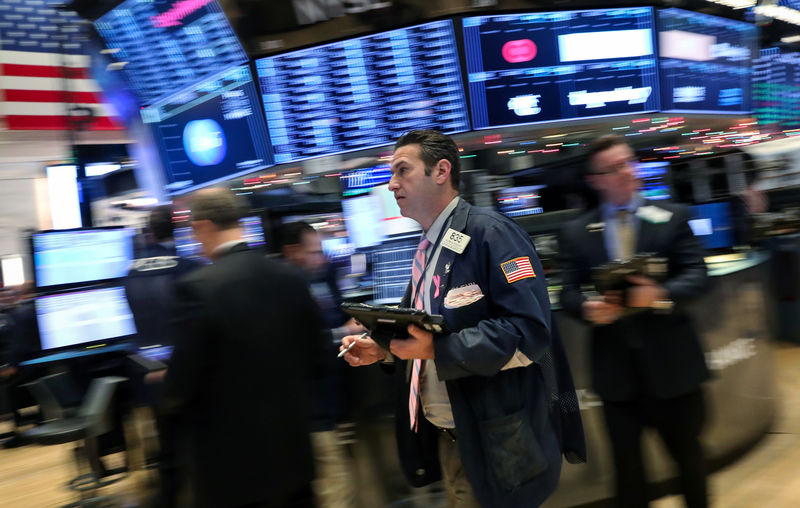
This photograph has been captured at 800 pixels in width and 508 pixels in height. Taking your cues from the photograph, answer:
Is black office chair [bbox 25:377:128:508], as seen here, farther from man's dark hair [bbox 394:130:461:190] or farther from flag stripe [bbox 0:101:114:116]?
flag stripe [bbox 0:101:114:116]

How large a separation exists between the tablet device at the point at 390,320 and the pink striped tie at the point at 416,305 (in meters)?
0.23

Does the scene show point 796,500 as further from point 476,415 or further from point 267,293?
point 267,293

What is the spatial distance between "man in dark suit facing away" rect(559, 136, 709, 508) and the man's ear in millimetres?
791

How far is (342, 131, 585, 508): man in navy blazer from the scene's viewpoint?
1665 mm

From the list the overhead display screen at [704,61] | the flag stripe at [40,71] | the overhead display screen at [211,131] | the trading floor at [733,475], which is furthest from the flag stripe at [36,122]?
the overhead display screen at [704,61]

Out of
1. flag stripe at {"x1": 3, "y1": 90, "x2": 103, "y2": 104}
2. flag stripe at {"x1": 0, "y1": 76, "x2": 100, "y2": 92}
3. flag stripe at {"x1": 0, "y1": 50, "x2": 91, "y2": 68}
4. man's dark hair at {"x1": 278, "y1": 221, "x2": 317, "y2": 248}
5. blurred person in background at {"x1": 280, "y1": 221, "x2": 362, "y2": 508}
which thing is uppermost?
flag stripe at {"x1": 0, "y1": 50, "x2": 91, "y2": 68}

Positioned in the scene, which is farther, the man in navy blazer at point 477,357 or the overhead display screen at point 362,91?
the overhead display screen at point 362,91

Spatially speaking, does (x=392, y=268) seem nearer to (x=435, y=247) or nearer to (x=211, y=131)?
(x=211, y=131)

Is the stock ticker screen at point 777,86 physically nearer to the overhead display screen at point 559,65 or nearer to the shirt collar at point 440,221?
the overhead display screen at point 559,65

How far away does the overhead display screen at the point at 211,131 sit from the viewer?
3.87m

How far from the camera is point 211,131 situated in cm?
410

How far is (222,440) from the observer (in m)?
2.14

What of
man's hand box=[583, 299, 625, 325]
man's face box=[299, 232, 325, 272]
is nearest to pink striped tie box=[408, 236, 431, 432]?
man's hand box=[583, 299, 625, 325]

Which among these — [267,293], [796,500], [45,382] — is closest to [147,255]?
[45,382]
